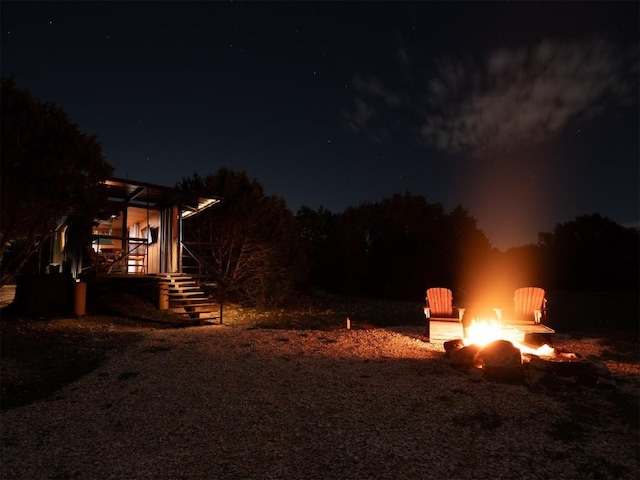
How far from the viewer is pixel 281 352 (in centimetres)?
738

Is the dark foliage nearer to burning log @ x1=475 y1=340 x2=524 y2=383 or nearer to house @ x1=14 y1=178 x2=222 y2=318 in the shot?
house @ x1=14 y1=178 x2=222 y2=318

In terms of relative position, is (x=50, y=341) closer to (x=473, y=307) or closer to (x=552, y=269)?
(x=473, y=307)

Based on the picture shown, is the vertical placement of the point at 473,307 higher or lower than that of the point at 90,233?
lower

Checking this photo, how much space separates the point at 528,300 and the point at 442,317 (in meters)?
2.09

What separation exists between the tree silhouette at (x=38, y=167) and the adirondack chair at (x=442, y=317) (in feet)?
26.7

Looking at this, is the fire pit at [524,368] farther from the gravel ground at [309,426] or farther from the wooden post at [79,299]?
the wooden post at [79,299]

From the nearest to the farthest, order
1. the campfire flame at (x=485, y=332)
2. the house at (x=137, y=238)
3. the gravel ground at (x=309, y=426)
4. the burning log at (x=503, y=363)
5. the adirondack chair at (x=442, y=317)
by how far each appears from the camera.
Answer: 1. the gravel ground at (x=309, y=426)
2. the burning log at (x=503, y=363)
3. the campfire flame at (x=485, y=332)
4. the adirondack chair at (x=442, y=317)
5. the house at (x=137, y=238)

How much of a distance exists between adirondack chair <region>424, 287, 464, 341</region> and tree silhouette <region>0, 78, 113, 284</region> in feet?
26.7

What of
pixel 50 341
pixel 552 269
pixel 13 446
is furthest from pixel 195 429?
pixel 552 269

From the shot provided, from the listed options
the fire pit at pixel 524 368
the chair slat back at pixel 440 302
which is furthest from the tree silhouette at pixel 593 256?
the fire pit at pixel 524 368

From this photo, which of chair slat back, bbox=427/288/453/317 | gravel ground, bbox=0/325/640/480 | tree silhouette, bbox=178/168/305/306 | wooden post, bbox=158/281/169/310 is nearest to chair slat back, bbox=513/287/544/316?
chair slat back, bbox=427/288/453/317

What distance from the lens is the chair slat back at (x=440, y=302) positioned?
9.35 meters

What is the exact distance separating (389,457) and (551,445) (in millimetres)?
1638

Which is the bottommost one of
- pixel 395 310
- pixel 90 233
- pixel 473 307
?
pixel 395 310
